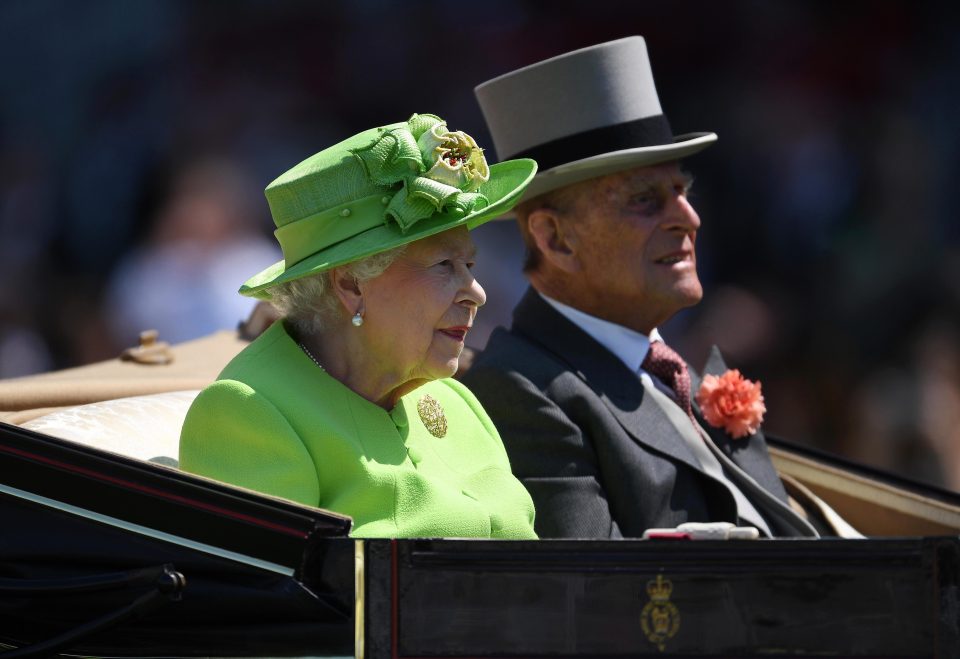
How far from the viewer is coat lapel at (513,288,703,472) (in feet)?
11.4

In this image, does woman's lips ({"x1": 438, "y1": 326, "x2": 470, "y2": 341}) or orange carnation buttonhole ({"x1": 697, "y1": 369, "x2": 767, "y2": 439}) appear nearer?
woman's lips ({"x1": 438, "y1": 326, "x2": 470, "y2": 341})

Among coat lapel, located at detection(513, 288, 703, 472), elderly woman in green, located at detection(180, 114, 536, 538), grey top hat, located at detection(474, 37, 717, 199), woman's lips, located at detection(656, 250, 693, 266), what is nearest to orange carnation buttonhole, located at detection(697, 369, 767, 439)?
coat lapel, located at detection(513, 288, 703, 472)

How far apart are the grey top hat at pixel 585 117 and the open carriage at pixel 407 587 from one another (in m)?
1.64

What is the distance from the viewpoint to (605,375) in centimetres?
359

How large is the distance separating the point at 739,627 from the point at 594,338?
1.56m

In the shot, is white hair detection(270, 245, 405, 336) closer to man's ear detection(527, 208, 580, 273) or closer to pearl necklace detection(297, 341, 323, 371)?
pearl necklace detection(297, 341, 323, 371)

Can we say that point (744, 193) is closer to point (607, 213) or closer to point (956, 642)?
point (607, 213)

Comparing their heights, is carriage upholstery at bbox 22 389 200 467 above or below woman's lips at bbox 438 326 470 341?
below

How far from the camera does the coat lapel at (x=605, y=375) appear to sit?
3.47 meters

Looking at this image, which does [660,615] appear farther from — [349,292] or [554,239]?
[554,239]

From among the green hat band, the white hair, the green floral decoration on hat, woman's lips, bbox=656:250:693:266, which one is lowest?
woman's lips, bbox=656:250:693:266

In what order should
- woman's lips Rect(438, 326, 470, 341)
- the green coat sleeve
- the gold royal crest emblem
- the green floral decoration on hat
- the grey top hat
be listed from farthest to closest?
1. the grey top hat
2. woman's lips Rect(438, 326, 470, 341)
3. the green floral decoration on hat
4. the green coat sleeve
5. the gold royal crest emblem

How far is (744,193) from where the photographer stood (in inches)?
275

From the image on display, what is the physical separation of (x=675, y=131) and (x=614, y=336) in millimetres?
3516
